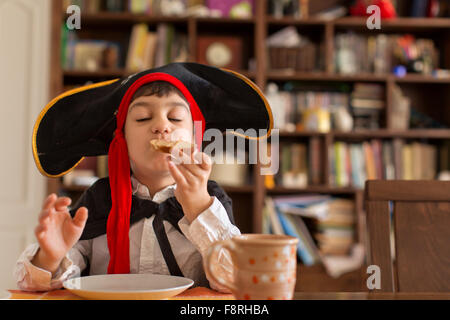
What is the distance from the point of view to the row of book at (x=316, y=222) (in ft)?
8.67

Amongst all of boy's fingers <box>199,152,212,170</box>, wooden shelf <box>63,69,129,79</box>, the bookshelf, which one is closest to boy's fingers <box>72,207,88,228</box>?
boy's fingers <box>199,152,212,170</box>

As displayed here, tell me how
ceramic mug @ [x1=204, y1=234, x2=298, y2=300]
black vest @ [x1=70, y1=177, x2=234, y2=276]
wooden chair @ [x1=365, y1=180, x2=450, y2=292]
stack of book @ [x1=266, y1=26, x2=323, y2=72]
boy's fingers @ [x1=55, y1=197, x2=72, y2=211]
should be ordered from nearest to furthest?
ceramic mug @ [x1=204, y1=234, x2=298, y2=300], boy's fingers @ [x1=55, y1=197, x2=72, y2=211], wooden chair @ [x1=365, y1=180, x2=450, y2=292], black vest @ [x1=70, y1=177, x2=234, y2=276], stack of book @ [x1=266, y1=26, x2=323, y2=72]

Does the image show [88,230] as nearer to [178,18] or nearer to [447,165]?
[178,18]

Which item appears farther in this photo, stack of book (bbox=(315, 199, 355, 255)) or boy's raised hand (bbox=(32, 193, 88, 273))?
stack of book (bbox=(315, 199, 355, 255))

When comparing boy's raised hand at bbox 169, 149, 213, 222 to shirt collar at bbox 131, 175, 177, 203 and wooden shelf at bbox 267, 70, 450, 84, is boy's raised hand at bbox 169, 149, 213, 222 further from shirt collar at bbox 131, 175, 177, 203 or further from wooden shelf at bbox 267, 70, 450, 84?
wooden shelf at bbox 267, 70, 450, 84

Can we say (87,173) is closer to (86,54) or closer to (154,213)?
(86,54)

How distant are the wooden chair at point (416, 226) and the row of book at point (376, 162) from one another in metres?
1.80

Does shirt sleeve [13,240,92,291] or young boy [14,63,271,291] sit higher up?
young boy [14,63,271,291]

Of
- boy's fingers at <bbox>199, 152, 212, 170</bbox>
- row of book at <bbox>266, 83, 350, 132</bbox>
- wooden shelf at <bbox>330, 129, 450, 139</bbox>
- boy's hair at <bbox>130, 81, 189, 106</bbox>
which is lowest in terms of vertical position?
boy's fingers at <bbox>199, 152, 212, 170</bbox>

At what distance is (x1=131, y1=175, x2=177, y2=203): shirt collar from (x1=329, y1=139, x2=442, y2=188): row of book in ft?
5.90

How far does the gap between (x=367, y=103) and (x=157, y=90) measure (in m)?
2.04

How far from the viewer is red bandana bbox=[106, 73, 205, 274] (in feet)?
3.14

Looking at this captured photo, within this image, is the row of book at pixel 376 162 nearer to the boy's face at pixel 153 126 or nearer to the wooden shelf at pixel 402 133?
the wooden shelf at pixel 402 133
